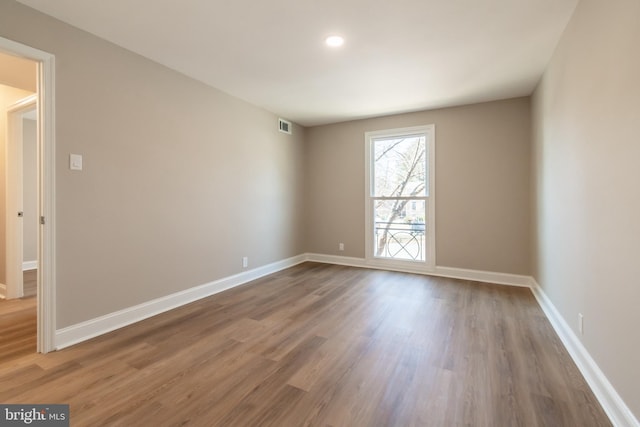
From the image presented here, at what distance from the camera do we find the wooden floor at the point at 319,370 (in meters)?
1.54

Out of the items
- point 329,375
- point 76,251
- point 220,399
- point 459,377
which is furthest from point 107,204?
point 459,377

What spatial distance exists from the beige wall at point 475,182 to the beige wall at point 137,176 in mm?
1864

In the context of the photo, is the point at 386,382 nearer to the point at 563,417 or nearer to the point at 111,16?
the point at 563,417

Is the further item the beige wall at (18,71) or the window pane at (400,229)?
the window pane at (400,229)

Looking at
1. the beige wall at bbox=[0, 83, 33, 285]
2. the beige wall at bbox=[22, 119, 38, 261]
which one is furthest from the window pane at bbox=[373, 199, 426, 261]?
the beige wall at bbox=[22, 119, 38, 261]

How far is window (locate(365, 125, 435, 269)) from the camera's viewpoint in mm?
4531

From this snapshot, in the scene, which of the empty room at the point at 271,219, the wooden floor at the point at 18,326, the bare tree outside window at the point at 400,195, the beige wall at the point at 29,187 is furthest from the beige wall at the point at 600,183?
the beige wall at the point at 29,187

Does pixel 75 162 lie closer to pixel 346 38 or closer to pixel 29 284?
pixel 346 38

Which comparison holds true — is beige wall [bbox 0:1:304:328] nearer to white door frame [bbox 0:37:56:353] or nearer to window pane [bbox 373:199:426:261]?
white door frame [bbox 0:37:56:353]

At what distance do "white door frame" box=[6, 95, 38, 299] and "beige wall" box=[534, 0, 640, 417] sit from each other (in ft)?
17.7

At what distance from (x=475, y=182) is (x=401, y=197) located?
1104 mm

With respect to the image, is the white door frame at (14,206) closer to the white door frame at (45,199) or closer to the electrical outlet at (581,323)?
the white door frame at (45,199)

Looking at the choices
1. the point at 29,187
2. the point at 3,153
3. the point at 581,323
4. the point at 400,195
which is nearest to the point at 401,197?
the point at 400,195

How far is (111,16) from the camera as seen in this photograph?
2189 mm
